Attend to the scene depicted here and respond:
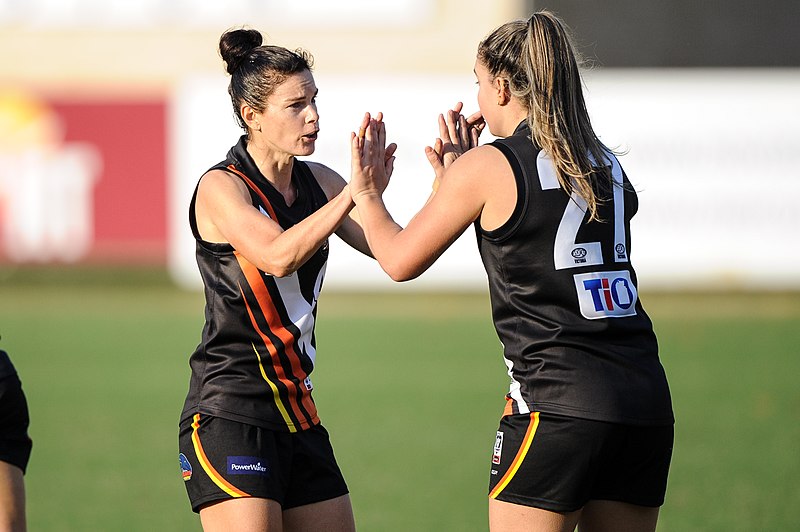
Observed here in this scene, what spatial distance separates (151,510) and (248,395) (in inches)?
141

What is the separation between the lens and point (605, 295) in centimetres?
339

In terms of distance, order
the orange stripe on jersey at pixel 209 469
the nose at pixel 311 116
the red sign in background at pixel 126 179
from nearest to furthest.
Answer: the orange stripe on jersey at pixel 209 469, the nose at pixel 311 116, the red sign in background at pixel 126 179

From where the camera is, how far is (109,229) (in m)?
19.1

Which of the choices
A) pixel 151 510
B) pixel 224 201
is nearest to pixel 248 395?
pixel 224 201

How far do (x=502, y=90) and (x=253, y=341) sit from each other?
1.17 metres

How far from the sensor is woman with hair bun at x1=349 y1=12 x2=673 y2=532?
335 centimetres

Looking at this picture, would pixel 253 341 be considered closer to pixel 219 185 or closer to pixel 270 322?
pixel 270 322

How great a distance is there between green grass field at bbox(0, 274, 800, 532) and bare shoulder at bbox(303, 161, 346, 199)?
2.91m

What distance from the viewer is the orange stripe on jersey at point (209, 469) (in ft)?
12.4

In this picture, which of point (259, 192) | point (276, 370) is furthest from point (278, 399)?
point (259, 192)

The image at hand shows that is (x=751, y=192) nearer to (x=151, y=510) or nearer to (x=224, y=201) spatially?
(x=151, y=510)

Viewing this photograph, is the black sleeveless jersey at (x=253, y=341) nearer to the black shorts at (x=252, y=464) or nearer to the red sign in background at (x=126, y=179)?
the black shorts at (x=252, y=464)

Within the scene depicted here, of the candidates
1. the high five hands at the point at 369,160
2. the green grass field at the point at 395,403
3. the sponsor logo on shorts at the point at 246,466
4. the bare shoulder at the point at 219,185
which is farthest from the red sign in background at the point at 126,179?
the high five hands at the point at 369,160

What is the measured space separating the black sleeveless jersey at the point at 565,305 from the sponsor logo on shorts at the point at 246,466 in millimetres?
915
